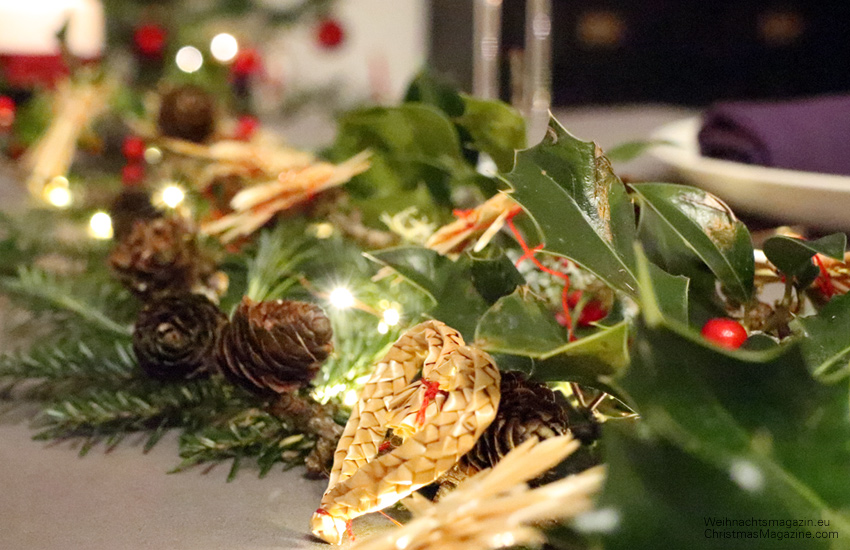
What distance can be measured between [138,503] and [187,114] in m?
0.45

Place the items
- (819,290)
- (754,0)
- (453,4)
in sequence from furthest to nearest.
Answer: (453,4), (754,0), (819,290)

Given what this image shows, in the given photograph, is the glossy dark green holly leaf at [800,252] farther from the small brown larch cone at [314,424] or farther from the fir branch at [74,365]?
the fir branch at [74,365]

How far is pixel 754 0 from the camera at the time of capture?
1.88 meters

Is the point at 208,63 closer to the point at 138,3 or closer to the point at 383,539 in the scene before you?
the point at 138,3

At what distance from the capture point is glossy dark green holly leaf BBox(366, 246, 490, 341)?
263 mm

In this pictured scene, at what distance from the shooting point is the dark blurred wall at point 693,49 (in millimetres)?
1879

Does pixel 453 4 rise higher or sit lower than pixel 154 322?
lower

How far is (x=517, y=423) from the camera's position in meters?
0.24

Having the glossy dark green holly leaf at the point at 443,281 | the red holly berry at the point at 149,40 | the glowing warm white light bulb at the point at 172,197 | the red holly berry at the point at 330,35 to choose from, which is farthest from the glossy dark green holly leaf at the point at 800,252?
the red holly berry at the point at 330,35

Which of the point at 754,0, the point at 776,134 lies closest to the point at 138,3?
the point at 776,134

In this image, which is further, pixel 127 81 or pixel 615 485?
pixel 127 81

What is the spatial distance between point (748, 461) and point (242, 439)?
0.20 metres

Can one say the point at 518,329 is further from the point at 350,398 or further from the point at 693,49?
the point at 693,49

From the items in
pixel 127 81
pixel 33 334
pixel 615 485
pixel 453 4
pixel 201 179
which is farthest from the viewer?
pixel 453 4
